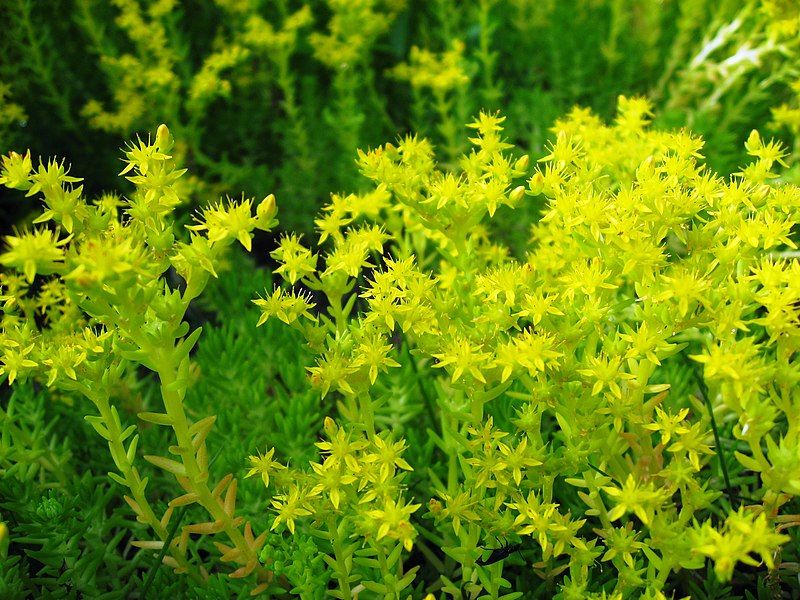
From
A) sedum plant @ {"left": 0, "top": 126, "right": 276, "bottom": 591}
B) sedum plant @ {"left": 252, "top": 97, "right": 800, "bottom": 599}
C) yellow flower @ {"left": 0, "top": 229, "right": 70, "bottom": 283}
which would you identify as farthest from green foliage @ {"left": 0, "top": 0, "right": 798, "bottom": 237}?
yellow flower @ {"left": 0, "top": 229, "right": 70, "bottom": 283}

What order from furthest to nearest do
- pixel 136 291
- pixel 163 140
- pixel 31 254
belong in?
pixel 163 140, pixel 136 291, pixel 31 254

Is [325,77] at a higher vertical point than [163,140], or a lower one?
lower

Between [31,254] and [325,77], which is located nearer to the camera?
[31,254]

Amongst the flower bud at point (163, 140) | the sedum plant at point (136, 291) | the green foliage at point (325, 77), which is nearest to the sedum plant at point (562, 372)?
the sedum plant at point (136, 291)

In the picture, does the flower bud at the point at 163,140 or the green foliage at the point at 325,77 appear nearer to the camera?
the flower bud at the point at 163,140

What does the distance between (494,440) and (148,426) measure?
0.95 metres

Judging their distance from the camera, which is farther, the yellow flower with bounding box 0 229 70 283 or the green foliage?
the green foliage

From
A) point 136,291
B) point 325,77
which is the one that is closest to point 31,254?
point 136,291

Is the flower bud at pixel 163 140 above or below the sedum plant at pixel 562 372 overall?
above

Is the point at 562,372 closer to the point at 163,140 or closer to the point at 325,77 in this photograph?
the point at 163,140

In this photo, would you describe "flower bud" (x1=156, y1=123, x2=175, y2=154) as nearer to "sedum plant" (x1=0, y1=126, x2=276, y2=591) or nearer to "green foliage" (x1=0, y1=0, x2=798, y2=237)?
"sedum plant" (x1=0, y1=126, x2=276, y2=591)

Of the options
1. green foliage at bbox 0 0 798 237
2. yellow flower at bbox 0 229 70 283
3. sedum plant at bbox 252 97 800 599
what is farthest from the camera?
green foliage at bbox 0 0 798 237

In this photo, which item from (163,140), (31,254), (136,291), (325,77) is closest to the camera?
(31,254)

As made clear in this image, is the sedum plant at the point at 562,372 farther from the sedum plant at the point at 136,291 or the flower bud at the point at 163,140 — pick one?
the flower bud at the point at 163,140
